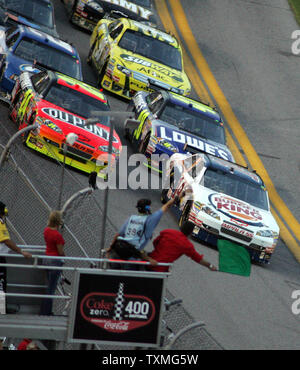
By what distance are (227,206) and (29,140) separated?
3.94 metres

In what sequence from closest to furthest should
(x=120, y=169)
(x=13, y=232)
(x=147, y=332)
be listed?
(x=147, y=332) → (x=13, y=232) → (x=120, y=169)

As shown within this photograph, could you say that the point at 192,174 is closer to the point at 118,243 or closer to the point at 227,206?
the point at 227,206

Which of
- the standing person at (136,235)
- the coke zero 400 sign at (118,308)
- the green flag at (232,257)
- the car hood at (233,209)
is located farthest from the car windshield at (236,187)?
the coke zero 400 sign at (118,308)

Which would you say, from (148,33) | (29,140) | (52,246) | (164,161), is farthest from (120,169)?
(52,246)

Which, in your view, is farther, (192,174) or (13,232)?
(192,174)

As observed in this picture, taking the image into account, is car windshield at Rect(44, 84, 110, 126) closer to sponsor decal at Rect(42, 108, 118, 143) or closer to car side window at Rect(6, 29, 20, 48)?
sponsor decal at Rect(42, 108, 118, 143)

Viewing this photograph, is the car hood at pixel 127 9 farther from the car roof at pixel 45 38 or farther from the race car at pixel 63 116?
the race car at pixel 63 116

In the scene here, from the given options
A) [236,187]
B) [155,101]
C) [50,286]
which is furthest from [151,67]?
[50,286]

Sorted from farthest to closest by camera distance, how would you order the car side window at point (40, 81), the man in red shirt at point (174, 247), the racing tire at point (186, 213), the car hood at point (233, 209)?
the car side window at point (40, 81), the racing tire at point (186, 213), the car hood at point (233, 209), the man in red shirt at point (174, 247)

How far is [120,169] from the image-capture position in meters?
19.0

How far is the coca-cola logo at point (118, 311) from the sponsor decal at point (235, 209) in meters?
6.46

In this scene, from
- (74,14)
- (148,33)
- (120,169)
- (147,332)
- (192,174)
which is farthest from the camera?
(74,14)

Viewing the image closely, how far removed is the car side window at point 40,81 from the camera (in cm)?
1848

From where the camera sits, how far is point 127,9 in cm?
2703
